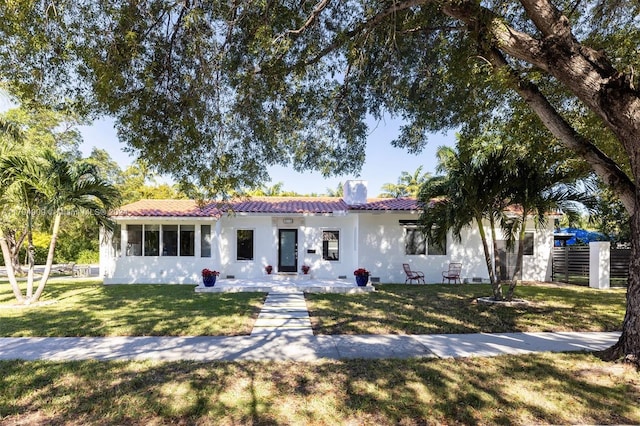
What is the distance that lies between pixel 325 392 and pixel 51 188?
10.1 meters

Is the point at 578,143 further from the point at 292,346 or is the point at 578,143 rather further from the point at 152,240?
the point at 152,240

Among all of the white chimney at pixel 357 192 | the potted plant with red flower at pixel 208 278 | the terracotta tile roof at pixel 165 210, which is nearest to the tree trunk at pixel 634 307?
the potted plant with red flower at pixel 208 278

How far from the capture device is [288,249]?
1720cm

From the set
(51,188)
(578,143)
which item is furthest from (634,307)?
(51,188)

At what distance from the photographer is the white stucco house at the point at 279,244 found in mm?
16250

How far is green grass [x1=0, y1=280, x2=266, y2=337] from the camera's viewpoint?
7.66 m

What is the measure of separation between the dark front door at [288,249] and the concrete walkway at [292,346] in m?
9.36

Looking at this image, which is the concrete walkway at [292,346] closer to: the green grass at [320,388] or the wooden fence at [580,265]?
the green grass at [320,388]

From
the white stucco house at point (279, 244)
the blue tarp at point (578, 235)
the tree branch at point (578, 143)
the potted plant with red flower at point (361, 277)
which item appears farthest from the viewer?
the blue tarp at point (578, 235)

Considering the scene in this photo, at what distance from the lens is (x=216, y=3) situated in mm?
6289

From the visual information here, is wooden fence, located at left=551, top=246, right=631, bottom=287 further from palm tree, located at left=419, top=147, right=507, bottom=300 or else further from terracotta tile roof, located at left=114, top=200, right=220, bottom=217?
terracotta tile roof, located at left=114, top=200, right=220, bottom=217

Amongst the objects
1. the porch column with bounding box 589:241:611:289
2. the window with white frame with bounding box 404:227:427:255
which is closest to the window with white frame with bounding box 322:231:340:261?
the window with white frame with bounding box 404:227:427:255

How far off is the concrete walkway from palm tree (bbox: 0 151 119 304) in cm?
499

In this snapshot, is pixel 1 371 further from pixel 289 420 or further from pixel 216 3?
pixel 216 3
